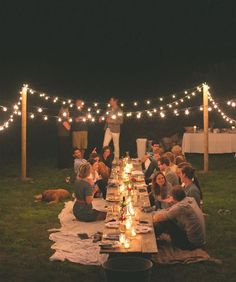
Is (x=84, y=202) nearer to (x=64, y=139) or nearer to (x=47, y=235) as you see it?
(x=47, y=235)

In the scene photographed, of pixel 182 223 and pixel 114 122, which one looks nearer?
pixel 182 223

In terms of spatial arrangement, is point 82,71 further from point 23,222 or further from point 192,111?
point 23,222

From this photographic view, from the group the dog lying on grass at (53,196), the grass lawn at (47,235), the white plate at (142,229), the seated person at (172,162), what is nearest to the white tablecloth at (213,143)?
the grass lawn at (47,235)

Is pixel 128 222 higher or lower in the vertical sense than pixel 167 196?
lower

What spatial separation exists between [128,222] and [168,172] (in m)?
3.37

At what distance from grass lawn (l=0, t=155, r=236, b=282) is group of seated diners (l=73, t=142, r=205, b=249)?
527 mm

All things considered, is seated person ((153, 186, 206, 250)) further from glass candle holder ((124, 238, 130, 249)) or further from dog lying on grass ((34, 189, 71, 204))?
dog lying on grass ((34, 189, 71, 204))

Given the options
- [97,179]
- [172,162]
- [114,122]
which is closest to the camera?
[172,162]

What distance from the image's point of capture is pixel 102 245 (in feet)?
20.2

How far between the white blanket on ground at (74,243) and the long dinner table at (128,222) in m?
0.55

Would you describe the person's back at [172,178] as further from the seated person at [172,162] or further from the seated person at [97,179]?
the seated person at [97,179]

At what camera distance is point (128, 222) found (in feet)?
23.0

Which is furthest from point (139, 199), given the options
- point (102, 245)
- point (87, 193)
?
point (102, 245)

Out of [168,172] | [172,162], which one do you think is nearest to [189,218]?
[168,172]
